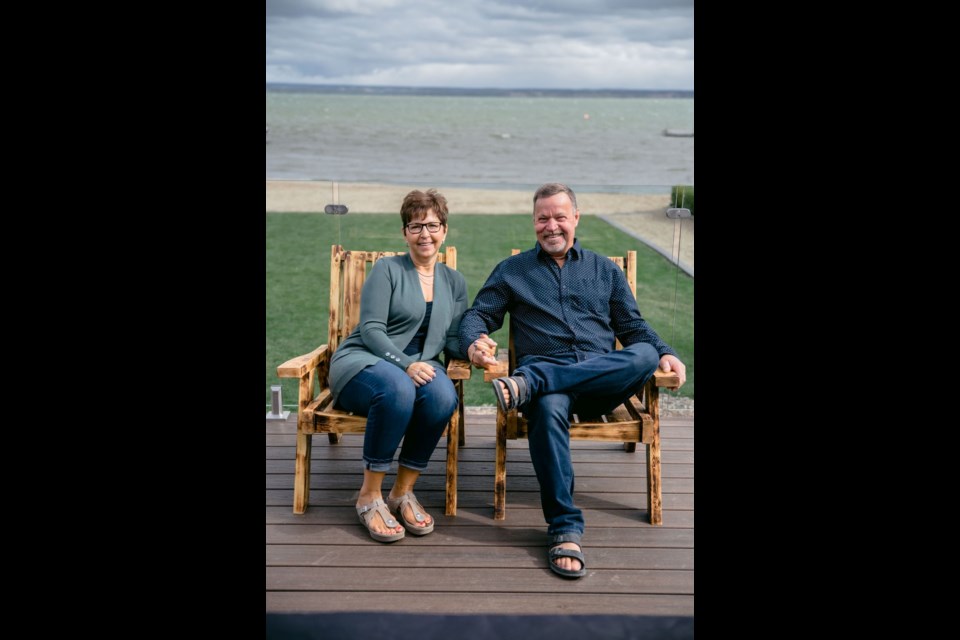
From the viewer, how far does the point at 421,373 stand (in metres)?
3.09

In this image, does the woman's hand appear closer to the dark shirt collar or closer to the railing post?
the dark shirt collar

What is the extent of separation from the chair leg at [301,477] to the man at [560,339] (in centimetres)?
72

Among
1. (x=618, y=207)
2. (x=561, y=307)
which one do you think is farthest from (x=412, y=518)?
(x=618, y=207)

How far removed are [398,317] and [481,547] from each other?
3.13ft

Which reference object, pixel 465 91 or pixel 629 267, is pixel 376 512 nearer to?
pixel 629 267

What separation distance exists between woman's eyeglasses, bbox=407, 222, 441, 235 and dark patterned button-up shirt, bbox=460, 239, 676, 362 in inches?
12.4

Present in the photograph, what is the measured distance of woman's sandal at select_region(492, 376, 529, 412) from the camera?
291cm

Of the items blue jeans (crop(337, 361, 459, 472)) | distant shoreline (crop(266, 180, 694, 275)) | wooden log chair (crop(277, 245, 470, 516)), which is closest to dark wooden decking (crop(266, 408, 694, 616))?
wooden log chair (crop(277, 245, 470, 516))

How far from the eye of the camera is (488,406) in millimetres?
4629

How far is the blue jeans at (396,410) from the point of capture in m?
3.02
